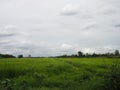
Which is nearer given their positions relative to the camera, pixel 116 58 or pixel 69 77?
pixel 116 58

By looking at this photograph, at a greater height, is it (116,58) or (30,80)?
(116,58)

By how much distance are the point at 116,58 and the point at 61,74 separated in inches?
451

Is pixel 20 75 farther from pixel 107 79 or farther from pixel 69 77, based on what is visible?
pixel 107 79

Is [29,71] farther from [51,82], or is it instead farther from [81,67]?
[81,67]

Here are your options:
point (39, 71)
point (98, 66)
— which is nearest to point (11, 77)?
point (39, 71)

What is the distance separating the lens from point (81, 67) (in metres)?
29.8

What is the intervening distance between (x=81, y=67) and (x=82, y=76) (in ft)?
17.8

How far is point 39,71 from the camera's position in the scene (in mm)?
26156

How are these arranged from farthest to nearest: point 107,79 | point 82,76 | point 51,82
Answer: point 82,76, point 51,82, point 107,79

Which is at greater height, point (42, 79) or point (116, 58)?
point (116, 58)

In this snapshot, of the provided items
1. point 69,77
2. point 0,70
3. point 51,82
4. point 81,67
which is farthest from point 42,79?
point 81,67

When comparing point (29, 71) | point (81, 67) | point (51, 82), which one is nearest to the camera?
point (51, 82)

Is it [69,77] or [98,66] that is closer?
[69,77]

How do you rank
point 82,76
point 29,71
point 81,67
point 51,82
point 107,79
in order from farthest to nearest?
1. point 81,67
2. point 29,71
3. point 82,76
4. point 51,82
5. point 107,79
